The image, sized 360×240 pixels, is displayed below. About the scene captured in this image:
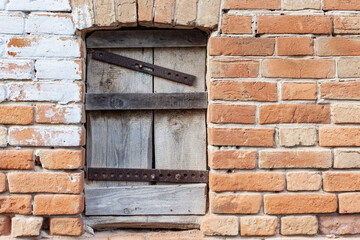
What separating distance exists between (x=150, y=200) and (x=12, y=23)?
44.6 inches

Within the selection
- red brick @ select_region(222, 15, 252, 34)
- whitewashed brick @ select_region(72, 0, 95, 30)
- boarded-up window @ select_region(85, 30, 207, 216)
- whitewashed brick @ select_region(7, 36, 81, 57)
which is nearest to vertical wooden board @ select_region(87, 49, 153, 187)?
boarded-up window @ select_region(85, 30, 207, 216)

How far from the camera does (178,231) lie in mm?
1888

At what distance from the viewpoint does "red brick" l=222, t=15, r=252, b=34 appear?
1736mm

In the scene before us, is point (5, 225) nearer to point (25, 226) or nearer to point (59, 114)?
point (25, 226)

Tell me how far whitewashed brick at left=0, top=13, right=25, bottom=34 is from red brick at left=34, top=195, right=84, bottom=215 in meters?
0.82

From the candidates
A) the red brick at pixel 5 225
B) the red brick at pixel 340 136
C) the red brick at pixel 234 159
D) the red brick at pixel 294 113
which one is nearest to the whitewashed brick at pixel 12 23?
the red brick at pixel 5 225

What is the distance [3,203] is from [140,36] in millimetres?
Answer: 1093

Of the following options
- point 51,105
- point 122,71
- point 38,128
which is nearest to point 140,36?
point 122,71

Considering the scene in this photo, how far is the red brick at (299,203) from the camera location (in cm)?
171

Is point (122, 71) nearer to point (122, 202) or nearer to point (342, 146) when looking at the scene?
point (122, 202)

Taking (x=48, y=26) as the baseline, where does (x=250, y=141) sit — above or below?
below

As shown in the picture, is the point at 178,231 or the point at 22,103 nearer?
the point at 22,103

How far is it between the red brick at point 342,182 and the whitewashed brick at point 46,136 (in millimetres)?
1240

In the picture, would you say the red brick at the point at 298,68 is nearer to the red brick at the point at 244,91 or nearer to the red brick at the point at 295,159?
the red brick at the point at 244,91
